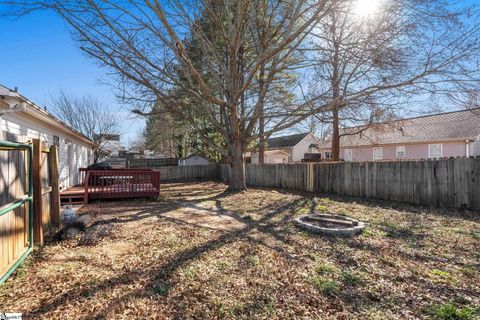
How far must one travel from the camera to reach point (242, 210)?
708 centimetres

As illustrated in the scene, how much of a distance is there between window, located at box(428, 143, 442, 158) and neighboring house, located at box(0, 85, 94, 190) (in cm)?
2271

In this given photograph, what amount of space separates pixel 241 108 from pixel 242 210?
6840mm

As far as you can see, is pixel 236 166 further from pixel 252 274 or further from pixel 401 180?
pixel 252 274

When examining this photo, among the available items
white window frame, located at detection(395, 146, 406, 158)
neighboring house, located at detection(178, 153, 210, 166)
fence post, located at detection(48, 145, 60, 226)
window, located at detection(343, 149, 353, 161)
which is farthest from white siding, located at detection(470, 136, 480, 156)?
fence post, located at detection(48, 145, 60, 226)

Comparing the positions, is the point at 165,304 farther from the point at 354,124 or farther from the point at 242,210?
the point at 354,124

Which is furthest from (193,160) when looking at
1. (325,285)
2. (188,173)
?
(325,285)

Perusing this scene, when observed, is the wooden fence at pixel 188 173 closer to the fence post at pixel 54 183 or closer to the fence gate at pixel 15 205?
the fence post at pixel 54 183

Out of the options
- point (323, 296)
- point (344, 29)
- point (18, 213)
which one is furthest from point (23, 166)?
point (344, 29)

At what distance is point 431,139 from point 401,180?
14208 millimetres

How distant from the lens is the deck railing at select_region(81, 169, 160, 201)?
327 inches

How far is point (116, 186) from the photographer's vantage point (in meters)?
8.77

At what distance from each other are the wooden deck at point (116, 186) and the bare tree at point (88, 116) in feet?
44.8

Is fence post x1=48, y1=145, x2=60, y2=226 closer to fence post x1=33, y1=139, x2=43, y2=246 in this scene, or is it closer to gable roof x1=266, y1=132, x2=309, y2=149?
fence post x1=33, y1=139, x2=43, y2=246

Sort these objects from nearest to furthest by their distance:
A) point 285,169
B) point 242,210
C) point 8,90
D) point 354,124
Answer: point 8,90 < point 242,210 < point 354,124 < point 285,169
